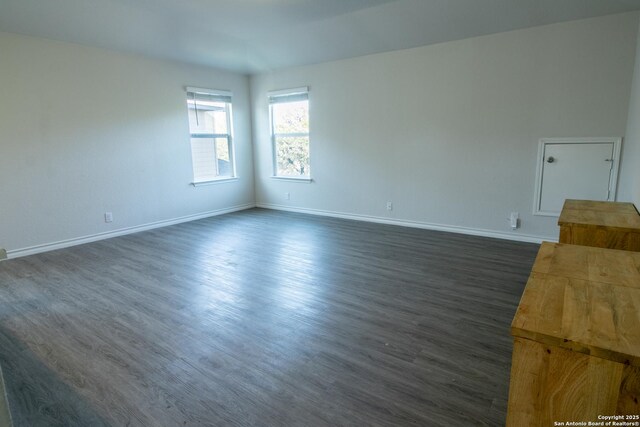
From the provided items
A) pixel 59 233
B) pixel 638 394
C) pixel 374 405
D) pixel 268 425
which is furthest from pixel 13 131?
pixel 638 394

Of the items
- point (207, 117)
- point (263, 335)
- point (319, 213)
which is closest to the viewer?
point (263, 335)

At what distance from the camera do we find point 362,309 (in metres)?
2.70

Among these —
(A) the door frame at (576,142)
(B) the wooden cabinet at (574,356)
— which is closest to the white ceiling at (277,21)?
(A) the door frame at (576,142)

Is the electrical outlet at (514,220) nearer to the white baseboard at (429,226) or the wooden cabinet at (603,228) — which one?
the white baseboard at (429,226)

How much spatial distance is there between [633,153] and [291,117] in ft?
15.1

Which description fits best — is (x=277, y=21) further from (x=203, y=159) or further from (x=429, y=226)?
(x=429, y=226)

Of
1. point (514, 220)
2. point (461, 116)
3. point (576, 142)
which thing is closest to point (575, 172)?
point (576, 142)

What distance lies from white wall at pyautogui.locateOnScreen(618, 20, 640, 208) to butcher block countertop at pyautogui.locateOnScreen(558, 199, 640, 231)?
0.17 m

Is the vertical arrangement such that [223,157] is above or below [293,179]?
above

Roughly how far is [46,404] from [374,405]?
160 cm

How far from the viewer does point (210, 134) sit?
6.07m

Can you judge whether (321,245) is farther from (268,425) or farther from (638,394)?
(638,394)

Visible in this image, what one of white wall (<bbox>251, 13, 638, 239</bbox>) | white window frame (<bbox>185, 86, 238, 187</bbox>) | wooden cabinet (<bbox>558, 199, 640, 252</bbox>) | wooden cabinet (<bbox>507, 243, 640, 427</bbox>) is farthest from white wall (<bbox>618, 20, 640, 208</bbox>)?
white window frame (<bbox>185, 86, 238, 187</bbox>)

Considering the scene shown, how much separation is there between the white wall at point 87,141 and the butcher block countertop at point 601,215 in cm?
500
